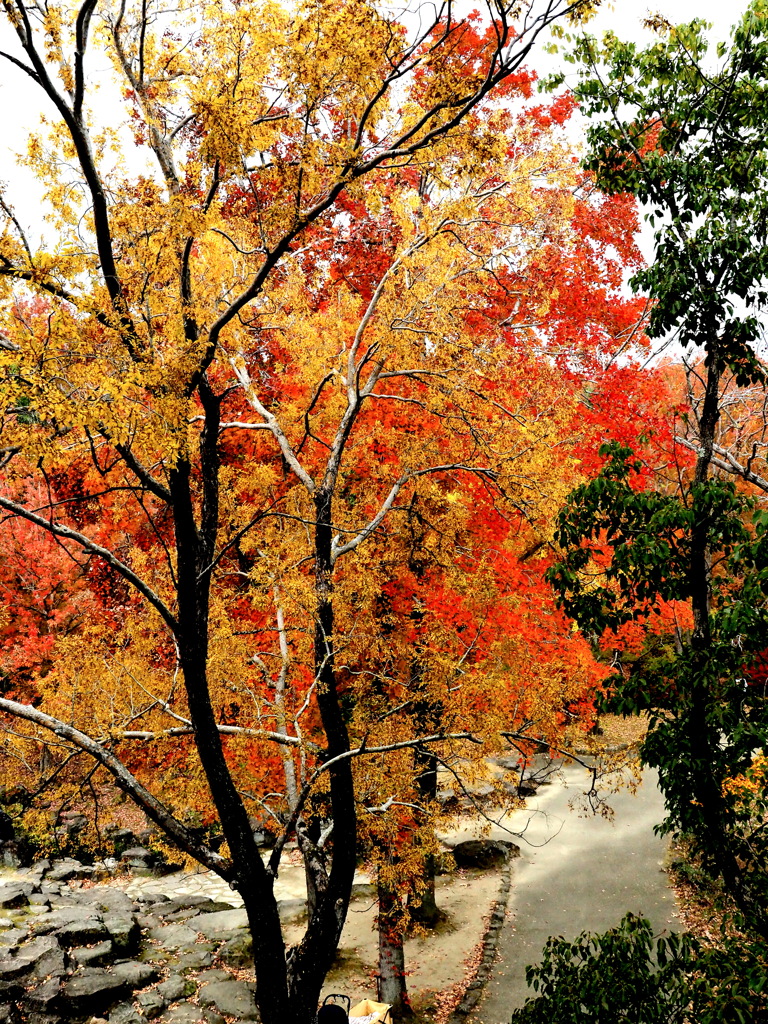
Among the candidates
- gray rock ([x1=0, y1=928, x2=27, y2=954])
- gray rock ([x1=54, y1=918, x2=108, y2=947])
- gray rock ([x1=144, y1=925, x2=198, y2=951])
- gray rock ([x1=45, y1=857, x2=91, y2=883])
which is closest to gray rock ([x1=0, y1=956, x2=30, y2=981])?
gray rock ([x1=0, y1=928, x2=27, y2=954])

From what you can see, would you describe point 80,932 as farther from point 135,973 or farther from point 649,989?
point 649,989

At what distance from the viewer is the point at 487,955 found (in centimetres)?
1250

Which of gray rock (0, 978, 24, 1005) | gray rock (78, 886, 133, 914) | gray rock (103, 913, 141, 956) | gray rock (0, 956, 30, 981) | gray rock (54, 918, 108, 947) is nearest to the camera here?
gray rock (0, 978, 24, 1005)

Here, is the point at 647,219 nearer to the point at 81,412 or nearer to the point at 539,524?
the point at 539,524

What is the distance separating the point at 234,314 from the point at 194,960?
39.2 feet

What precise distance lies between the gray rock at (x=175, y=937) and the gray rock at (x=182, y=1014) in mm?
2425

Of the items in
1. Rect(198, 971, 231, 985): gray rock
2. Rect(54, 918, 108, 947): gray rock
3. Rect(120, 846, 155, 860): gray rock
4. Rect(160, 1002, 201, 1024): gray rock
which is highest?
Rect(54, 918, 108, 947): gray rock

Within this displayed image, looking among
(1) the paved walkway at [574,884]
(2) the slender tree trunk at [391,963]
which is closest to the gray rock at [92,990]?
(2) the slender tree trunk at [391,963]

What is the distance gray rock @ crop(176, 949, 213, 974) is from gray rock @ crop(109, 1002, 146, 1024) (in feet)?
5.26

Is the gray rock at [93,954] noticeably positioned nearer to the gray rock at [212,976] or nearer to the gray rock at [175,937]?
the gray rock at [175,937]

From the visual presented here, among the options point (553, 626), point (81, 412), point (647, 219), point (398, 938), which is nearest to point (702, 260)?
point (647, 219)

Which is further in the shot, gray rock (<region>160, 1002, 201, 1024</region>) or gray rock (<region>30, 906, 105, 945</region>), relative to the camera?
gray rock (<region>30, 906, 105, 945</region>)

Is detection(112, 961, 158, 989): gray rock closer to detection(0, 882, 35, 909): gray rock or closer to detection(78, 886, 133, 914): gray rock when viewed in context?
detection(78, 886, 133, 914): gray rock

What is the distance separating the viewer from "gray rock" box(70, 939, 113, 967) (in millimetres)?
11898
